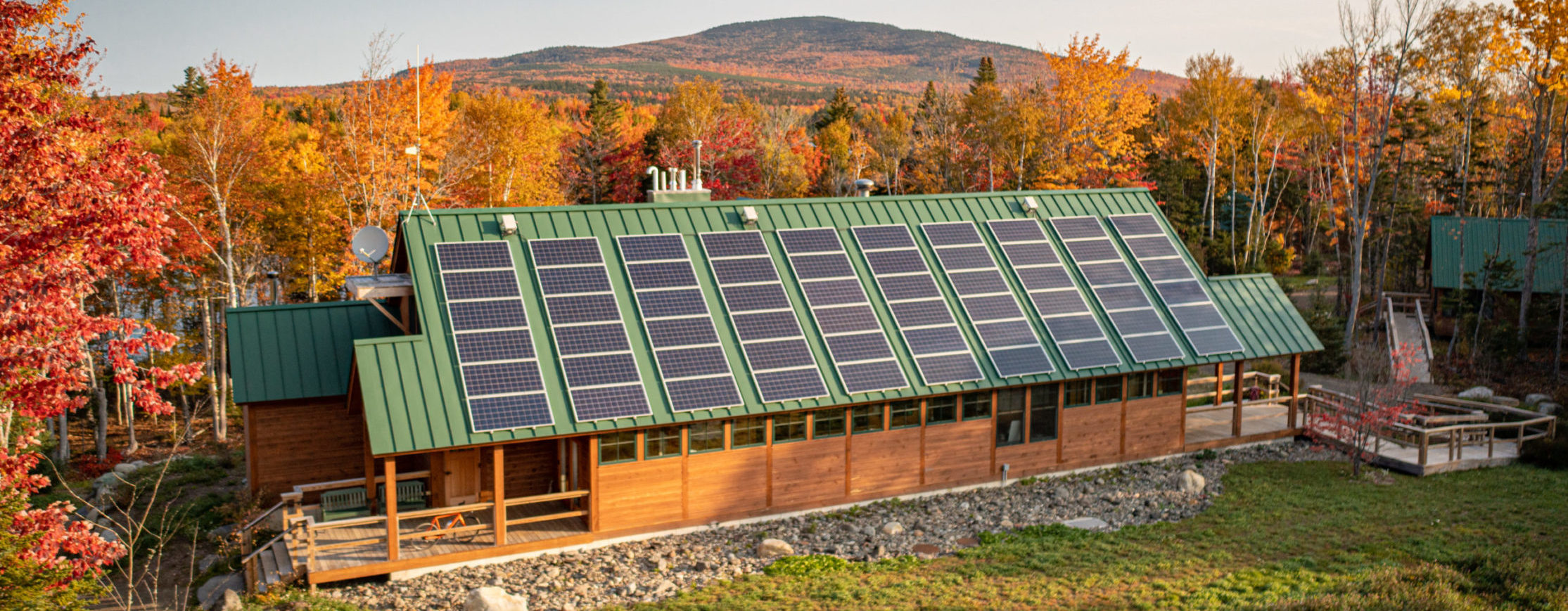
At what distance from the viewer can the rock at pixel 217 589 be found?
14641mm

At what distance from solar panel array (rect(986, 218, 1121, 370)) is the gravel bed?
8.31 feet

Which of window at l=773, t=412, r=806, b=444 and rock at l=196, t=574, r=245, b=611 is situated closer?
rock at l=196, t=574, r=245, b=611

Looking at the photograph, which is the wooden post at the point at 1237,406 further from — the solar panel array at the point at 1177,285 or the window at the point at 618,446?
the window at the point at 618,446

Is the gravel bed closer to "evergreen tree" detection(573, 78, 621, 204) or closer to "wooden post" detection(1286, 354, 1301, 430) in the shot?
"wooden post" detection(1286, 354, 1301, 430)

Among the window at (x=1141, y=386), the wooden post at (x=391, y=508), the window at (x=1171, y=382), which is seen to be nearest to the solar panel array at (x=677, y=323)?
the wooden post at (x=391, y=508)

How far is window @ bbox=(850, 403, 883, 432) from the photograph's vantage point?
56.9 ft

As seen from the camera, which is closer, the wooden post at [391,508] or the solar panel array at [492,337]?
the wooden post at [391,508]

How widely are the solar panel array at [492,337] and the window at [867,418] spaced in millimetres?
5495

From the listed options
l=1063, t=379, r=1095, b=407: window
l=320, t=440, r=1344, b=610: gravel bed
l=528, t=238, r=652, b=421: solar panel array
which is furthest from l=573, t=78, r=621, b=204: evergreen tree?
l=320, t=440, r=1344, b=610: gravel bed

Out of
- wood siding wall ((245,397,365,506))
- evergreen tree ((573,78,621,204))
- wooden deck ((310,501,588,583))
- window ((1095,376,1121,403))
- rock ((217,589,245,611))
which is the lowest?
rock ((217,589,245,611))

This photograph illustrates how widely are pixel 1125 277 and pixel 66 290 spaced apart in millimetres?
18725

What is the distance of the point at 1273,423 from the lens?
22734 millimetres

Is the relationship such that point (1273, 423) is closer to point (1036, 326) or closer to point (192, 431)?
point (1036, 326)

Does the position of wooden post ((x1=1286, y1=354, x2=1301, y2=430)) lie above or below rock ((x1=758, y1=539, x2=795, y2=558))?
above
